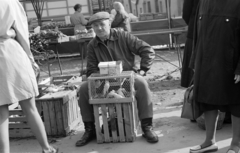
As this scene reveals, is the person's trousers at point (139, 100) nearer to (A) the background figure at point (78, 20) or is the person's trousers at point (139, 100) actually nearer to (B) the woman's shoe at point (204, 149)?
(B) the woman's shoe at point (204, 149)

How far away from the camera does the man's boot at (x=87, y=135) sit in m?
3.89

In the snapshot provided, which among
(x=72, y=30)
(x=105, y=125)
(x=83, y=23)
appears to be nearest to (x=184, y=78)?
(x=105, y=125)

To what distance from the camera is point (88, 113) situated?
395cm

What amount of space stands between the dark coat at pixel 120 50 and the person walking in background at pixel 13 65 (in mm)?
1079

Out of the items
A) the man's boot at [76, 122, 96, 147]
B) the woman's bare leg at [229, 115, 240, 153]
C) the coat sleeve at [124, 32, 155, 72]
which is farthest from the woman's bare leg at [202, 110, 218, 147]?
the man's boot at [76, 122, 96, 147]

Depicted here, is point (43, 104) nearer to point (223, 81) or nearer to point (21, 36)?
point (21, 36)

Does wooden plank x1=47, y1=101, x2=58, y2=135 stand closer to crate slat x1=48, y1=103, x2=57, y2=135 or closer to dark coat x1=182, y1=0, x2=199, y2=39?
crate slat x1=48, y1=103, x2=57, y2=135

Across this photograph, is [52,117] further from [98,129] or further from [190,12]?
[190,12]

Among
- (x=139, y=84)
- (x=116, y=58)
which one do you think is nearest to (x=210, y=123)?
(x=139, y=84)

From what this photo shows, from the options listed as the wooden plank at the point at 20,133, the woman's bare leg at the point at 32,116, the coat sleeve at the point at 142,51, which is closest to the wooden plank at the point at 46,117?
the wooden plank at the point at 20,133

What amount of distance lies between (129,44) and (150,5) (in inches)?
1199

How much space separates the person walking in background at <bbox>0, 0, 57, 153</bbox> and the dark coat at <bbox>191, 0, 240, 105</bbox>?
4.89ft

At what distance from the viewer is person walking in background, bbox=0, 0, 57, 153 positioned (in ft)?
9.94

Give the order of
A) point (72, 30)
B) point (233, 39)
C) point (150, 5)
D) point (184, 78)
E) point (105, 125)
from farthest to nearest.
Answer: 1. point (150, 5)
2. point (72, 30)
3. point (105, 125)
4. point (184, 78)
5. point (233, 39)
